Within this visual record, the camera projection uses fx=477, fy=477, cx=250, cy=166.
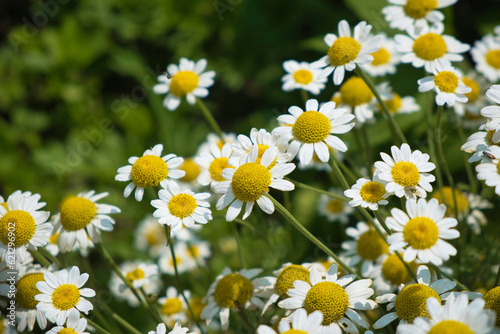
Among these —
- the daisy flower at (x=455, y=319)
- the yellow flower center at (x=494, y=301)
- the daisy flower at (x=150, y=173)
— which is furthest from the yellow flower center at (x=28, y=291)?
the yellow flower center at (x=494, y=301)

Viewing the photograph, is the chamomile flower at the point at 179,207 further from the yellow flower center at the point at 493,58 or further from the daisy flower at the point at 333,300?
the yellow flower center at the point at 493,58

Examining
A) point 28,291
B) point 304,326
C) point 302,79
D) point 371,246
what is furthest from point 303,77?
point 28,291

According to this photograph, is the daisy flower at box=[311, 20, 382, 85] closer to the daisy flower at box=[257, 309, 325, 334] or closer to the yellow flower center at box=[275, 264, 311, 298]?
the yellow flower center at box=[275, 264, 311, 298]

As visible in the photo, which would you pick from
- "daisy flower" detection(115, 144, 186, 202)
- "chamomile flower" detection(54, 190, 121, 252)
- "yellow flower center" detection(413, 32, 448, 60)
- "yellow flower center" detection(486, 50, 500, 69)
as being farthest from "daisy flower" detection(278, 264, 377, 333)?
"yellow flower center" detection(486, 50, 500, 69)

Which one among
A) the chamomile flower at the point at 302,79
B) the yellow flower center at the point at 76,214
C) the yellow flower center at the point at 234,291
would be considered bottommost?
the yellow flower center at the point at 234,291

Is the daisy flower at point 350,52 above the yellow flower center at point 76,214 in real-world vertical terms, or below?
below

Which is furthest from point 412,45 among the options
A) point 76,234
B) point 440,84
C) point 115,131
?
point 115,131

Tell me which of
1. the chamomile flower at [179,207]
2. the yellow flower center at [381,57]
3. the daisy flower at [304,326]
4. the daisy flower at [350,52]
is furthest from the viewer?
the yellow flower center at [381,57]

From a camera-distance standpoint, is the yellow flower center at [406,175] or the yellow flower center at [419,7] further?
the yellow flower center at [419,7]
